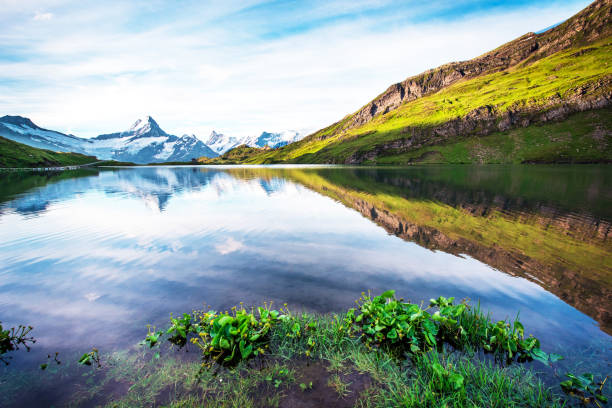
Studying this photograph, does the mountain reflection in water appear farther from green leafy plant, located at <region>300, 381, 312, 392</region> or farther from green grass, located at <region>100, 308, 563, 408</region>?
green leafy plant, located at <region>300, 381, 312, 392</region>

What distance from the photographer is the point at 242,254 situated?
18453 mm

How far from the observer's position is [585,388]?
21.4ft

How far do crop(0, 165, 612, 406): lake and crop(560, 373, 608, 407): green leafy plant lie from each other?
488 millimetres

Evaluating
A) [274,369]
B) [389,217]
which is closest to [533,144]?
[389,217]

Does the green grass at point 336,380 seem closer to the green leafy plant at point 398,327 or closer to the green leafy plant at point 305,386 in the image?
the green leafy plant at point 305,386

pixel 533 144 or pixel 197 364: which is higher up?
pixel 533 144

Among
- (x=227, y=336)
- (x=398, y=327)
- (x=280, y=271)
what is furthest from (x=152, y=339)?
(x=398, y=327)

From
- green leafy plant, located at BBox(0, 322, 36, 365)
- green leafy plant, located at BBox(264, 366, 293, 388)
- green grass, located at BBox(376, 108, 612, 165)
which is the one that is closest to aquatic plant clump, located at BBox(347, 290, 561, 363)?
green leafy plant, located at BBox(264, 366, 293, 388)

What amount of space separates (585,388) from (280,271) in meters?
12.6

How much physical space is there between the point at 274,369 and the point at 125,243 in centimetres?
2002

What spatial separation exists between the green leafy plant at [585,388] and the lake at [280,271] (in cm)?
49

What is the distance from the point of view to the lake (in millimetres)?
9211

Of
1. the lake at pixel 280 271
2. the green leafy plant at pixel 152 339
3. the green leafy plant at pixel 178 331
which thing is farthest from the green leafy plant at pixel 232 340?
the lake at pixel 280 271

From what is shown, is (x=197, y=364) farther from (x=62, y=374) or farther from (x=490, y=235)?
(x=490, y=235)
